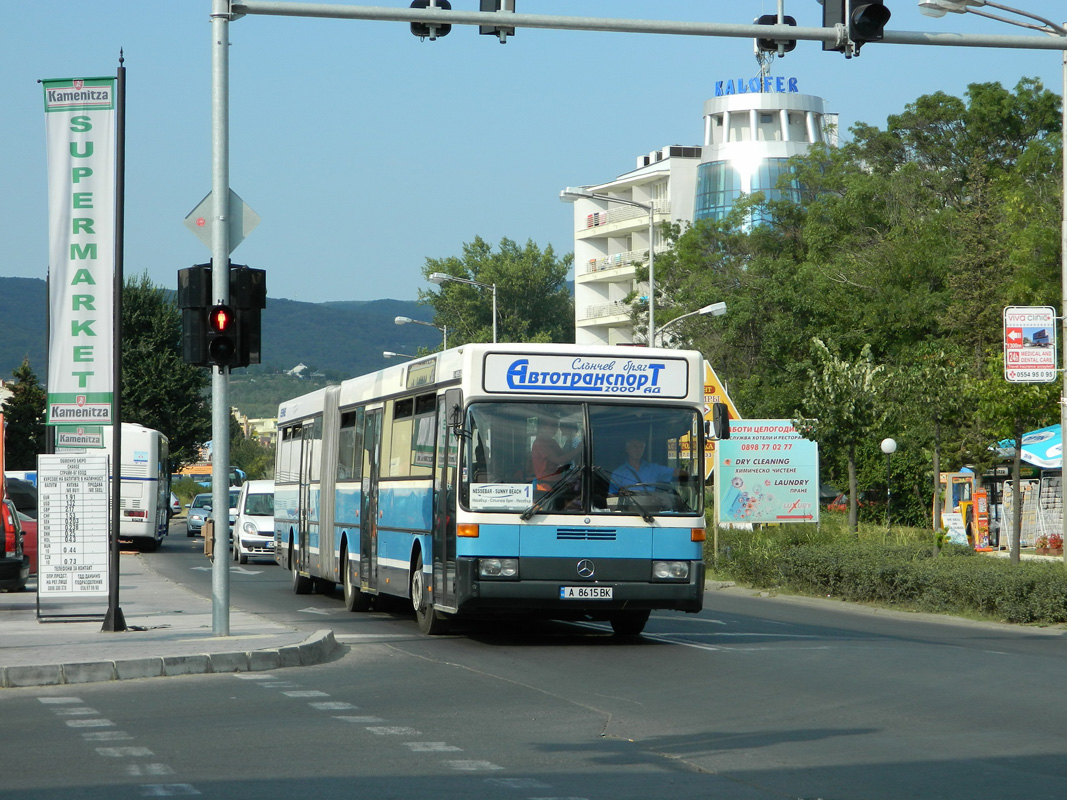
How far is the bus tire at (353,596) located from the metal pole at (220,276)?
17.0ft

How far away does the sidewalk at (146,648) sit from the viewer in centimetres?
1218

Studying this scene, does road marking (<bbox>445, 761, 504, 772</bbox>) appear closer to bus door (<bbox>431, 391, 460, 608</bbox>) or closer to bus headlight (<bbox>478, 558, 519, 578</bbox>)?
bus headlight (<bbox>478, 558, 519, 578</bbox>)

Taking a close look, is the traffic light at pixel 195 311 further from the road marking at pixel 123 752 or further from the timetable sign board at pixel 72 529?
the road marking at pixel 123 752

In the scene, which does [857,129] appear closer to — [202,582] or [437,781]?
[202,582]

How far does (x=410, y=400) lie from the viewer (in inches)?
675

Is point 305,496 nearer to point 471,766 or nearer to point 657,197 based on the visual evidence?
point 471,766

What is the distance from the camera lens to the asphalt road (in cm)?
771

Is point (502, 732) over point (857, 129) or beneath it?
beneath

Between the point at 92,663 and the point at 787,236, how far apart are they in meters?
54.0

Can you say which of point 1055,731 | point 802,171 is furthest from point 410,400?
point 802,171

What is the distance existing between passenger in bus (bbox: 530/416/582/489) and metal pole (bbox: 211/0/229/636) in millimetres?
3023

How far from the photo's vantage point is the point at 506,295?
4680 inches

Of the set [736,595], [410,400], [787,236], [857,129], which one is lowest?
[736,595]

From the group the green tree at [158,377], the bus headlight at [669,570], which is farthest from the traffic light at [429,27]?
the green tree at [158,377]
